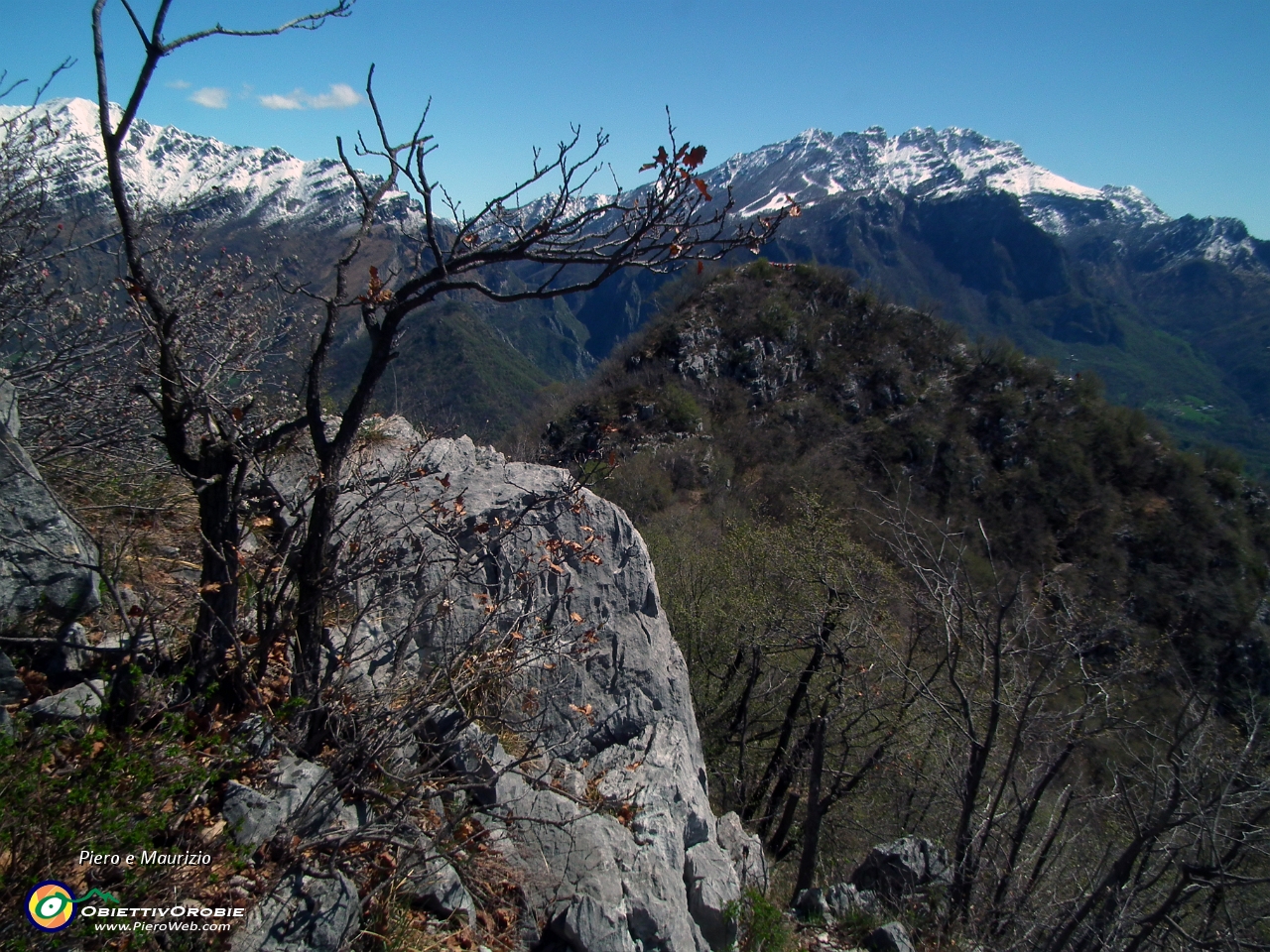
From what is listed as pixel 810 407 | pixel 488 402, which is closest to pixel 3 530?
pixel 810 407

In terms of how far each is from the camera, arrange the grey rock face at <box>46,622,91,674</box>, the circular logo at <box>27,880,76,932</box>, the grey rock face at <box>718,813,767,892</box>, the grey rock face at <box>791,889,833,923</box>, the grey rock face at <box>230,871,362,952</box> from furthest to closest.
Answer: the grey rock face at <box>791,889,833,923</box>, the grey rock face at <box>718,813,767,892</box>, the grey rock face at <box>46,622,91,674</box>, the grey rock face at <box>230,871,362,952</box>, the circular logo at <box>27,880,76,932</box>

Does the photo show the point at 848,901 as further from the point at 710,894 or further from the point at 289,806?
the point at 289,806

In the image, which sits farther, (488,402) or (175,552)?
(488,402)

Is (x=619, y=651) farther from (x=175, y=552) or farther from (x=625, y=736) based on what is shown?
(x=175, y=552)

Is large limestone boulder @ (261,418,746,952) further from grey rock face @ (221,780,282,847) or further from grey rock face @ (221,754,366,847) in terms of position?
grey rock face @ (221,780,282,847)

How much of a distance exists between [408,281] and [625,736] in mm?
3479

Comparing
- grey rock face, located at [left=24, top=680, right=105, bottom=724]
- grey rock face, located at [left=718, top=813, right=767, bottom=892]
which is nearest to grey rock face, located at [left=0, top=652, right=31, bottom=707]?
grey rock face, located at [left=24, top=680, right=105, bottom=724]

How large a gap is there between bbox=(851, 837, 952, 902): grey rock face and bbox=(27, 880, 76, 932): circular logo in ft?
21.0

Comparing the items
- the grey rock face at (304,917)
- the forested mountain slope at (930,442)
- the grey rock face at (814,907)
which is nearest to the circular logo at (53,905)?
the grey rock face at (304,917)

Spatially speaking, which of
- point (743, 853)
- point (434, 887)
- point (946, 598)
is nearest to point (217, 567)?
point (434, 887)

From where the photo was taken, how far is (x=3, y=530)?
10.2 feet

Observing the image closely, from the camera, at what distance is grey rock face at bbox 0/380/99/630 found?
10.3 feet

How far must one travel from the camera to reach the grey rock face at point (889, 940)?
530cm

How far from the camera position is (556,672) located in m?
4.95
